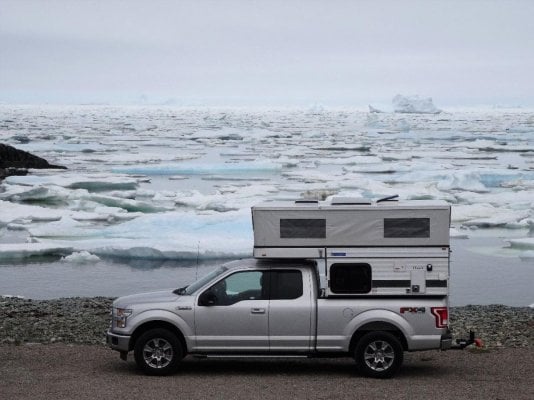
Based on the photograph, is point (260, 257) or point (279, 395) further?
point (260, 257)

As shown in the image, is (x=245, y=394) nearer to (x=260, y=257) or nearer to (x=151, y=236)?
(x=260, y=257)

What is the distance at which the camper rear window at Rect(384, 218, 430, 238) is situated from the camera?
393 inches

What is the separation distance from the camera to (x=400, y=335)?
10117 mm

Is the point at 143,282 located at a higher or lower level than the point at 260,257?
lower

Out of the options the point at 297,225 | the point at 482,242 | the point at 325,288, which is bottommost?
the point at 482,242

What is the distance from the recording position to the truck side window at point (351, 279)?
10.0 metres

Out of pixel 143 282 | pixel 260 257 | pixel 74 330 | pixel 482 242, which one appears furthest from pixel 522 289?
pixel 260 257

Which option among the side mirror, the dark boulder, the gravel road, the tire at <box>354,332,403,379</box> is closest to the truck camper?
the tire at <box>354,332,403,379</box>

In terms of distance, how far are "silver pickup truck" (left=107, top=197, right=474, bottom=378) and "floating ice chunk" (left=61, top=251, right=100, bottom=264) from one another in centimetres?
1371

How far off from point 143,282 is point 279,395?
38.8ft

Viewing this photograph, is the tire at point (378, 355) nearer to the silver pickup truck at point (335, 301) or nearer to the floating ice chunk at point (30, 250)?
the silver pickup truck at point (335, 301)

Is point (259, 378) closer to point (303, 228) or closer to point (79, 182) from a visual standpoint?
point (303, 228)

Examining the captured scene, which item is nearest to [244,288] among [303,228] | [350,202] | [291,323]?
[291,323]

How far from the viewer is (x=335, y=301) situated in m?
10.0
